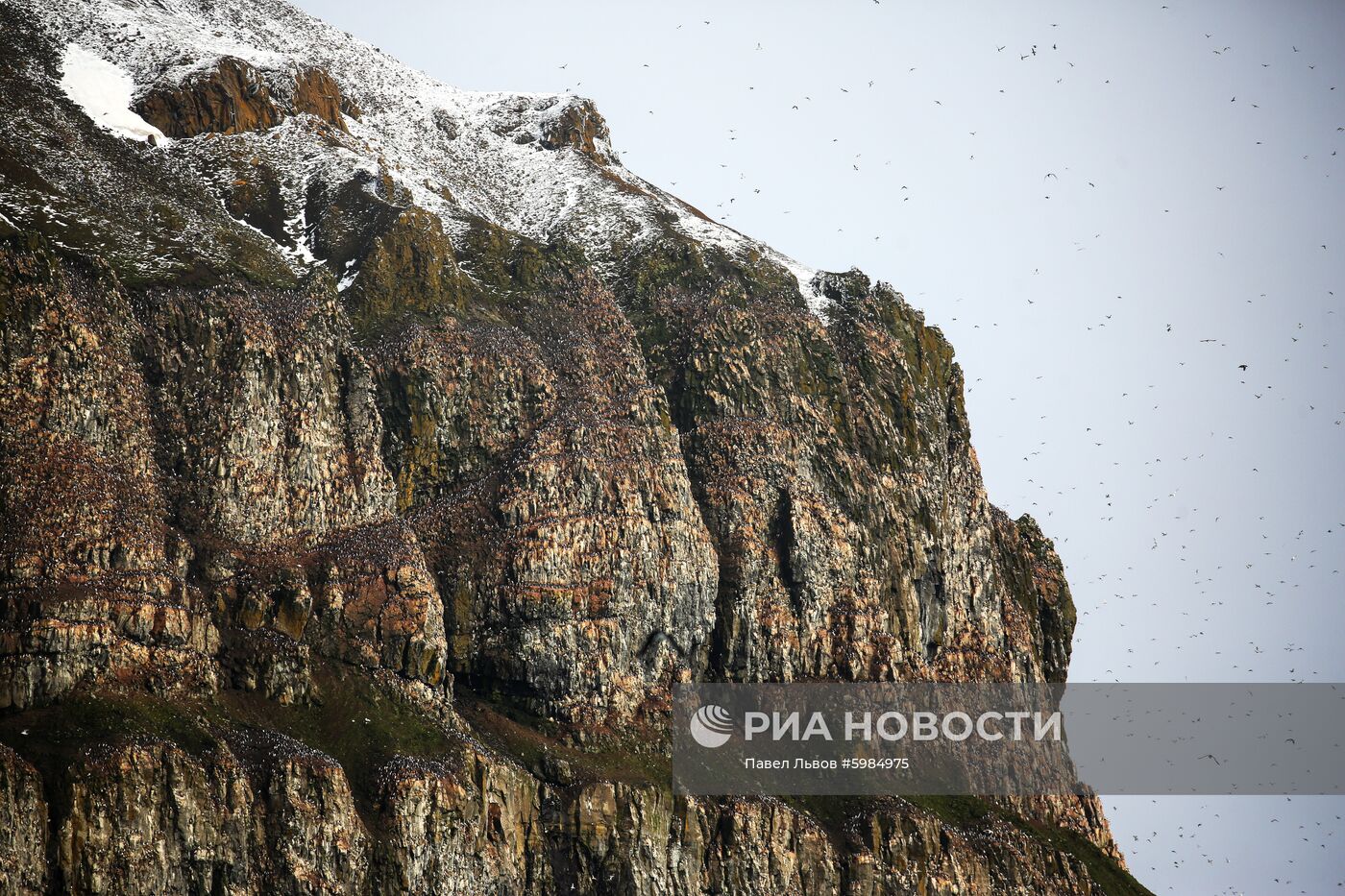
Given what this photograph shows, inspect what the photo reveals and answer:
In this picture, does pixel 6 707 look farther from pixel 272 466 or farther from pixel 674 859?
pixel 674 859

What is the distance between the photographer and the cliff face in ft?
323

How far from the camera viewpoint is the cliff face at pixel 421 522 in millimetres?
98375

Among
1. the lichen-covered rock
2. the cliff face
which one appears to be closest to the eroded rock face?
the cliff face

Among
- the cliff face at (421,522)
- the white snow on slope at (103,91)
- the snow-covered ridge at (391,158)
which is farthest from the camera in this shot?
the snow-covered ridge at (391,158)

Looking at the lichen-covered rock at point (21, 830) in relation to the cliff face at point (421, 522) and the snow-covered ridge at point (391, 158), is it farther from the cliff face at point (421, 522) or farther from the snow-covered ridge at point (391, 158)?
the snow-covered ridge at point (391, 158)

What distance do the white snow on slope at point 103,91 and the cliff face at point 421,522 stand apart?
118 centimetres

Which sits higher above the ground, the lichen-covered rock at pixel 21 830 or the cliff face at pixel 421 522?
the cliff face at pixel 421 522

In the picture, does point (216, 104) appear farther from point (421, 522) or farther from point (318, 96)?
point (421, 522)

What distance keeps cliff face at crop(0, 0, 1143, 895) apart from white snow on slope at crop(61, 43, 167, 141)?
118cm

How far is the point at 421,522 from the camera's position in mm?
131125

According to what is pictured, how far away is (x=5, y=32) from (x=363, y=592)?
88.3m

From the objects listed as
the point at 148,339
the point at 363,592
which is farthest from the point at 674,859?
the point at 148,339

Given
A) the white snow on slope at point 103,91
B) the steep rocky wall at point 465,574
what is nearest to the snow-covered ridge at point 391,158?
the white snow on slope at point 103,91

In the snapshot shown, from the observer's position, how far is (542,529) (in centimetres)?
12925
